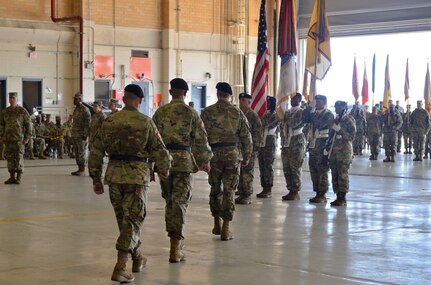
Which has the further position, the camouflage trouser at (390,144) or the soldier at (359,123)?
the soldier at (359,123)

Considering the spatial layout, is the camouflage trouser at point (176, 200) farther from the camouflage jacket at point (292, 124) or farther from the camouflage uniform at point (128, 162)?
the camouflage jacket at point (292, 124)

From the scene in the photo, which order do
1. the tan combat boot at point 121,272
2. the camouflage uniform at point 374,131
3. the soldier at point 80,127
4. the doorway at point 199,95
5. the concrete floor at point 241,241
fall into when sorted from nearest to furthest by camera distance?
the tan combat boot at point 121,272, the concrete floor at point 241,241, the soldier at point 80,127, the camouflage uniform at point 374,131, the doorway at point 199,95

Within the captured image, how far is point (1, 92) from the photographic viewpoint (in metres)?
27.7

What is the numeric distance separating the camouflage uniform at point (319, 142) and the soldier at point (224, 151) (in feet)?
12.9

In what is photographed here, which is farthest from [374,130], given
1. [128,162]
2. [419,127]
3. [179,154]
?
[128,162]

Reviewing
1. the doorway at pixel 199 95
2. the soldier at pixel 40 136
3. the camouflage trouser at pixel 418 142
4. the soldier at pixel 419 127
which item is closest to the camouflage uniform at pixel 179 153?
the soldier at pixel 40 136

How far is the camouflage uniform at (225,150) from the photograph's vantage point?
9820mm

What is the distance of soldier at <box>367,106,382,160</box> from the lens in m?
28.2

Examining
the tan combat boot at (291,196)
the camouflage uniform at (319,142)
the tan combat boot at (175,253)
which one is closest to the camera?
the tan combat boot at (175,253)

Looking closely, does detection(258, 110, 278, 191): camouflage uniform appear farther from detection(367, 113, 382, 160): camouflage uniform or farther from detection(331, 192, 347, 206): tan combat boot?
detection(367, 113, 382, 160): camouflage uniform

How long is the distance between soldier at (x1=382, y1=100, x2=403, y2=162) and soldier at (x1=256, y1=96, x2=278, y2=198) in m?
12.2

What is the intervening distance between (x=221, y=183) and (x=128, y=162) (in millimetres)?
2665

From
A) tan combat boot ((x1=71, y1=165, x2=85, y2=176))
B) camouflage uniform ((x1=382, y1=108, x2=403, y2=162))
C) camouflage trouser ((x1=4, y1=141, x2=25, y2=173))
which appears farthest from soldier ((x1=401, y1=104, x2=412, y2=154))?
camouflage trouser ((x1=4, y1=141, x2=25, y2=173))

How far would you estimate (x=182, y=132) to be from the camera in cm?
856
